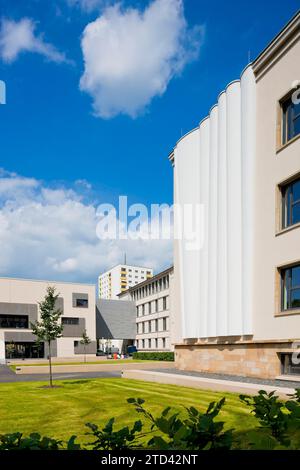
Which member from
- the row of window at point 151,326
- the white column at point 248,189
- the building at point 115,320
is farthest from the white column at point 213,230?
the building at point 115,320

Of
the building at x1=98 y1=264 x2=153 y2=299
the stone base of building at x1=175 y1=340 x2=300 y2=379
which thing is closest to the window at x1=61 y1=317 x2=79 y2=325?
the stone base of building at x1=175 y1=340 x2=300 y2=379

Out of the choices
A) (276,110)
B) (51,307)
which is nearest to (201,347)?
(51,307)

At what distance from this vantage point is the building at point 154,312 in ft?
227

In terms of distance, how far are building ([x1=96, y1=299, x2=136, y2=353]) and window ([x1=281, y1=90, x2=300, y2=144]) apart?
6826 cm

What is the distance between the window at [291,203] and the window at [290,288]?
7.99 feet

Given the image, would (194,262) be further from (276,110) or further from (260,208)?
(276,110)

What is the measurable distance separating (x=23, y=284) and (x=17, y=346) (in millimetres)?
10607

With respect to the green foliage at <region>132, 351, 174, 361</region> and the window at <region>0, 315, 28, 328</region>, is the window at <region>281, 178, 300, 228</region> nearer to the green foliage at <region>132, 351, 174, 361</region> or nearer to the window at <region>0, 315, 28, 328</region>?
the green foliage at <region>132, 351, 174, 361</region>

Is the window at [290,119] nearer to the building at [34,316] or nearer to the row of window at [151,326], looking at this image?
the row of window at [151,326]

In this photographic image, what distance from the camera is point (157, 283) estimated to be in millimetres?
74438

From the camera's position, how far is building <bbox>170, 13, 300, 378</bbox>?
20.4 meters

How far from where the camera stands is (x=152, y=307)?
3041 inches
